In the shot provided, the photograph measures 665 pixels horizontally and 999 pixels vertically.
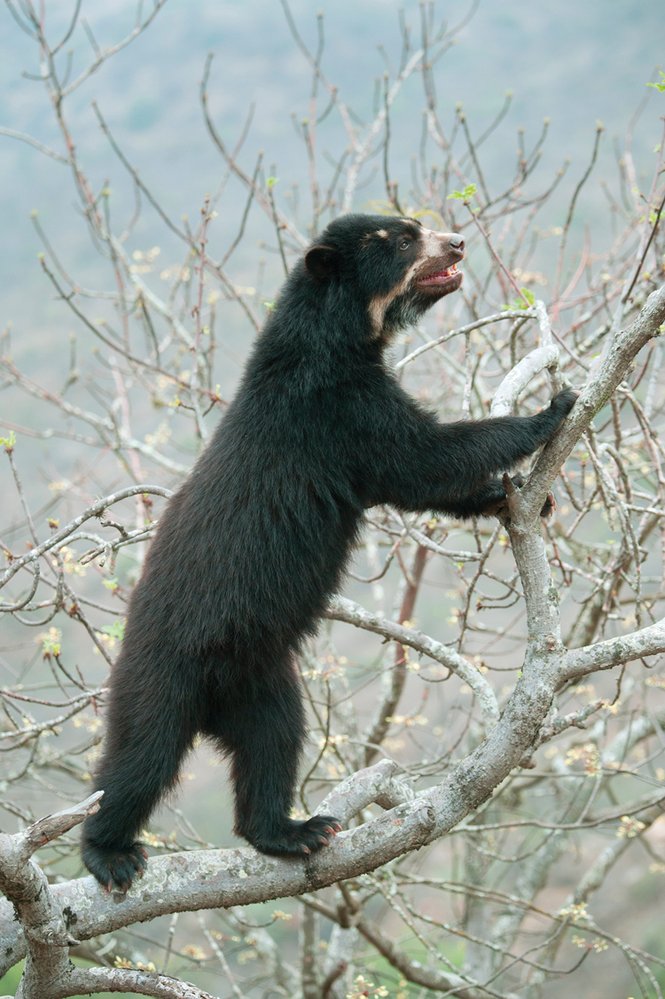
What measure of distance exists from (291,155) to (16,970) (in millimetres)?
9916

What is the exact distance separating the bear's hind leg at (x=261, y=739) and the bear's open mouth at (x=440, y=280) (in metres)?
1.40

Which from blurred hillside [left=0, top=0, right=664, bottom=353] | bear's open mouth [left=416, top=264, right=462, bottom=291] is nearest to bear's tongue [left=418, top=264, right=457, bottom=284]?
bear's open mouth [left=416, top=264, right=462, bottom=291]

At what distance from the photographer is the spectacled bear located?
10.4 feet

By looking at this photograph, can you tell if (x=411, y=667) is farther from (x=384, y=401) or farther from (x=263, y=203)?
(x=263, y=203)

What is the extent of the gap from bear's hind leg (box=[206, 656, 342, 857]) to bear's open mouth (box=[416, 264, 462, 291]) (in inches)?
55.3

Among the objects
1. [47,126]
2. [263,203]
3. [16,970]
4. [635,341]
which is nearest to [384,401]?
[635,341]

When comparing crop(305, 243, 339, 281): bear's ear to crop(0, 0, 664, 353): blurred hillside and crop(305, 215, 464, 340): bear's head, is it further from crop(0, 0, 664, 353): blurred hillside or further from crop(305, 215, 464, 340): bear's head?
crop(0, 0, 664, 353): blurred hillside

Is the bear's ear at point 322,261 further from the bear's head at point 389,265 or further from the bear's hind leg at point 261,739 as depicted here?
the bear's hind leg at point 261,739

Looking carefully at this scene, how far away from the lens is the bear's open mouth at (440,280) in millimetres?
3805

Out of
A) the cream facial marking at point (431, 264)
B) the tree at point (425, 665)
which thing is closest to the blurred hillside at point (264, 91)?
the tree at point (425, 665)

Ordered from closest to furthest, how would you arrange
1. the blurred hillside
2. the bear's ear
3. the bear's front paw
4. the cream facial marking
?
the bear's front paw, the bear's ear, the cream facial marking, the blurred hillside

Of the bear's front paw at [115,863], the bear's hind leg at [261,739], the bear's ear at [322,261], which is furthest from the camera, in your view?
the bear's ear at [322,261]

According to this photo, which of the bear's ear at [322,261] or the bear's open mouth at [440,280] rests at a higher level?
the bear's open mouth at [440,280]

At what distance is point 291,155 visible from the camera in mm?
13672
